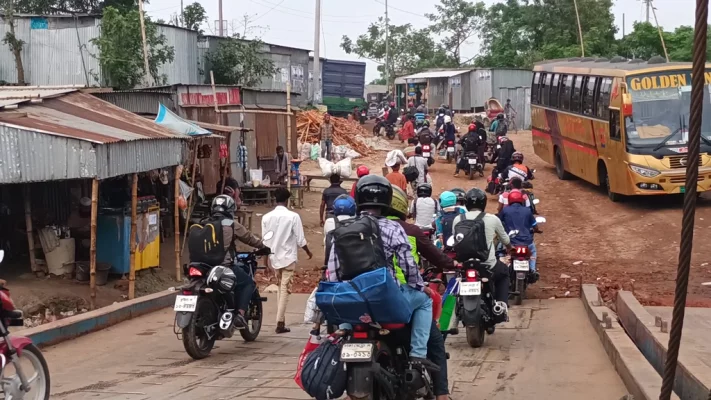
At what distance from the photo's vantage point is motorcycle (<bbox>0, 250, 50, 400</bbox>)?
6.47 m

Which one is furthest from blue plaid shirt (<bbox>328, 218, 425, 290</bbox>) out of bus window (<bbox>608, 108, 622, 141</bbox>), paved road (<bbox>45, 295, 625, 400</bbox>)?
bus window (<bbox>608, 108, 622, 141</bbox>)

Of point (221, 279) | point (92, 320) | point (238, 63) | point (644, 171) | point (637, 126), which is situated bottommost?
point (92, 320)

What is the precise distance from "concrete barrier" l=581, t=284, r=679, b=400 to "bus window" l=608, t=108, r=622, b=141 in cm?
891

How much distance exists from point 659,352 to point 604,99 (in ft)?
43.1

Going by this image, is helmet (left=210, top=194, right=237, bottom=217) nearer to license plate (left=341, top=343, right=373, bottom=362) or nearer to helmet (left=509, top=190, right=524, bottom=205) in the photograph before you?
license plate (left=341, top=343, right=373, bottom=362)

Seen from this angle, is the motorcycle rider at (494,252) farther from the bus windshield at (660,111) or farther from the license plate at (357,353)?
the bus windshield at (660,111)

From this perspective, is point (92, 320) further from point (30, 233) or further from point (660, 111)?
point (660, 111)

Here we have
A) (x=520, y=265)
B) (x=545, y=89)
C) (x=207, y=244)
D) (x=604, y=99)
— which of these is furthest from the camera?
(x=545, y=89)

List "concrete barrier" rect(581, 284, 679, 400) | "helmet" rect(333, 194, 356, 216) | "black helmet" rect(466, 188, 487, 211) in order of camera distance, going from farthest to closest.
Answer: "black helmet" rect(466, 188, 487, 211)
"helmet" rect(333, 194, 356, 216)
"concrete barrier" rect(581, 284, 679, 400)

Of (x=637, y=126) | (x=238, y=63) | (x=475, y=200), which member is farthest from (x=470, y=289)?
(x=238, y=63)

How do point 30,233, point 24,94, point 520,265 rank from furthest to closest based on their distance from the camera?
point 24,94
point 30,233
point 520,265

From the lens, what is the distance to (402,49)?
7350 cm

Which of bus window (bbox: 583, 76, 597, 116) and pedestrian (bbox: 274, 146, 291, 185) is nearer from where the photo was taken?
bus window (bbox: 583, 76, 597, 116)

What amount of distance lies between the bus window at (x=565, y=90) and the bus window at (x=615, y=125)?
12.2ft
